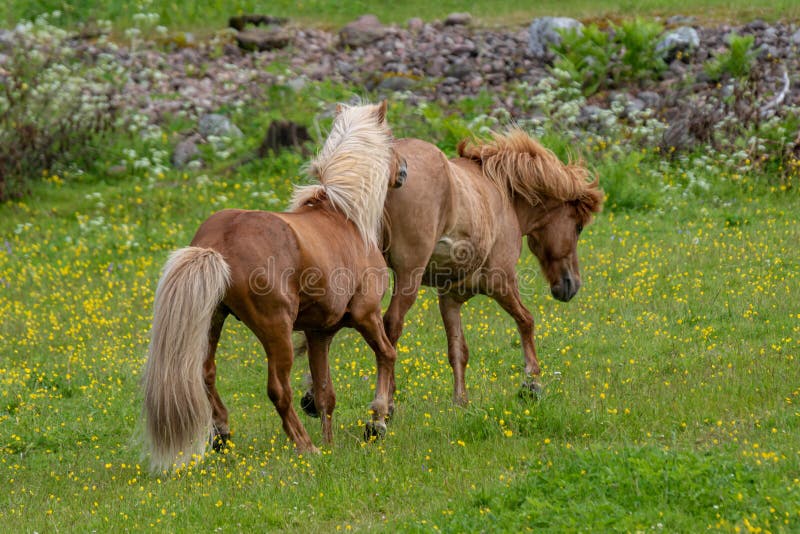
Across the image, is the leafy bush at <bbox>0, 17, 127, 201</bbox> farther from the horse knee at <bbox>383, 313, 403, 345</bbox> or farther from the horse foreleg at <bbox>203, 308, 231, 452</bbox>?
the horse foreleg at <bbox>203, 308, 231, 452</bbox>

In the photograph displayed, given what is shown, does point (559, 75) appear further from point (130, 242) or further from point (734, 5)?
point (130, 242)

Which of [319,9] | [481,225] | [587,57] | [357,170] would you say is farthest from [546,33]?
[357,170]

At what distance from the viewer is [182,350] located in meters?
6.55

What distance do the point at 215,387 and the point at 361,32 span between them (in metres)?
15.1

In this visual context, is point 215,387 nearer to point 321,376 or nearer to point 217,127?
point 321,376

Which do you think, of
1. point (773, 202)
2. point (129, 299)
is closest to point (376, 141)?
point (129, 299)

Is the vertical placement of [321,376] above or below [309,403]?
above

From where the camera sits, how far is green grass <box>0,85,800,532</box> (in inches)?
242

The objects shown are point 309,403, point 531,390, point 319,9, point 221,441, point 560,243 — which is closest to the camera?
point 221,441

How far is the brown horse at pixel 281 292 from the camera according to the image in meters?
6.57

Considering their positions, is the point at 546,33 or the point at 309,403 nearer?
the point at 309,403

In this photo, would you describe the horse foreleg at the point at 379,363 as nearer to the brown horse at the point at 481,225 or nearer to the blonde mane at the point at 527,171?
the brown horse at the point at 481,225

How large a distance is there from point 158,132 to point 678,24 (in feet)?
32.0

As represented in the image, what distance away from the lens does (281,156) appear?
1628 cm
